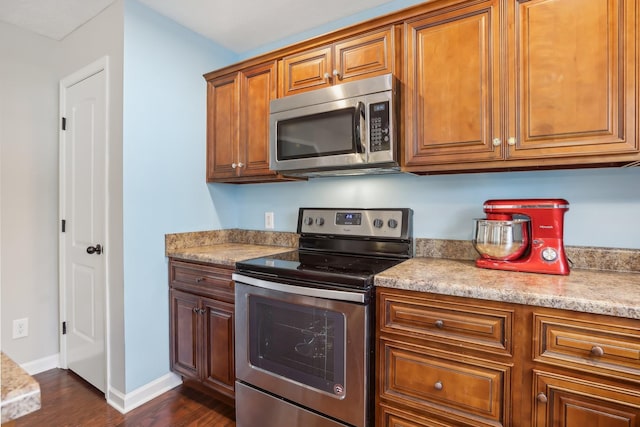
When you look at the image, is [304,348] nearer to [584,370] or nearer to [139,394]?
[584,370]

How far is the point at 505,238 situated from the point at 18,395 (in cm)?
161

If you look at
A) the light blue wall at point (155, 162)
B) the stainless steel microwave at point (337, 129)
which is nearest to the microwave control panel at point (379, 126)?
the stainless steel microwave at point (337, 129)

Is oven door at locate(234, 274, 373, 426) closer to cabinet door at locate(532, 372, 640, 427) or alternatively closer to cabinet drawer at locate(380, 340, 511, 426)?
cabinet drawer at locate(380, 340, 511, 426)

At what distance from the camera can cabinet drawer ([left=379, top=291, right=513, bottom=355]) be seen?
1.18 m

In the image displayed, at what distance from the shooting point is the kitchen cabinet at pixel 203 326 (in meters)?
1.88

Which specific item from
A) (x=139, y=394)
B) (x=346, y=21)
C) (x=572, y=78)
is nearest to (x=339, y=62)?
(x=346, y=21)

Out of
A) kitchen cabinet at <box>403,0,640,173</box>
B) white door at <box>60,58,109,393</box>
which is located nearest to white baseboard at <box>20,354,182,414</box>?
white door at <box>60,58,109,393</box>

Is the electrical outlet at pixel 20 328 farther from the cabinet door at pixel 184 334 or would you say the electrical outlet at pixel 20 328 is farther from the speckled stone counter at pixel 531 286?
the speckled stone counter at pixel 531 286

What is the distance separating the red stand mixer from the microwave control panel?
575 mm

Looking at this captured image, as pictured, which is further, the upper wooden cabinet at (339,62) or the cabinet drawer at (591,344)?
the upper wooden cabinet at (339,62)

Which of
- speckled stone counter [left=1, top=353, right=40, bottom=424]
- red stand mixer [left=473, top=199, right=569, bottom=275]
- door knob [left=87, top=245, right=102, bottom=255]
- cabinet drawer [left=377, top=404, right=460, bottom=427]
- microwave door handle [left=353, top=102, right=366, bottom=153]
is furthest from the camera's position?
door knob [left=87, top=245, right=102, bottom=255]

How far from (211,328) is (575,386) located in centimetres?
172

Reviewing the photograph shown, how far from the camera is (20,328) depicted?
91.8 inches

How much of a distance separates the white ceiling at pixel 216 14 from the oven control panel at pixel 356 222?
127 cm
